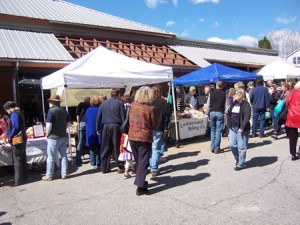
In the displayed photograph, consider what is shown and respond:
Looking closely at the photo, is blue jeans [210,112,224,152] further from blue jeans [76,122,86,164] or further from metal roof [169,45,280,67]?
metal roof [169,45,280,67]

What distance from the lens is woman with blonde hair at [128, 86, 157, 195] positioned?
5359 millimetres

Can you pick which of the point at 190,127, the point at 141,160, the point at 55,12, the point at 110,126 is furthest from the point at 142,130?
the point at 55,12

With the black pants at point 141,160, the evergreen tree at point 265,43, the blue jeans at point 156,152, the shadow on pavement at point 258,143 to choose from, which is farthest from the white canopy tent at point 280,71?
the evergreen tree at point 265,43

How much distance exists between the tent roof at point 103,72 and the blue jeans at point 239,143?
315cm

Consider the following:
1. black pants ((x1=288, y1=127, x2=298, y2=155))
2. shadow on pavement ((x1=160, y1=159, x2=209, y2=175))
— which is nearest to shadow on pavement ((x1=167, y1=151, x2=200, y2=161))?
shadow on pavement ((x1=160, y1=159, x2=209, y2=175))

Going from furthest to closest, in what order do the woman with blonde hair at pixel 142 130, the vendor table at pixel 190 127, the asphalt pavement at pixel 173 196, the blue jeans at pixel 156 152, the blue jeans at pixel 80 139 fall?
the vendor table at pixel 190 127, the blue jeans at pixel 80 139, the blue jeans at pixel 156 152, the woman with blonde hair at pixel 142 130, the asphalt pavement at pixel 173 196

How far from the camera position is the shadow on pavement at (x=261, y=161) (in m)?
7.03

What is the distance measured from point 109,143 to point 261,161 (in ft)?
11.2

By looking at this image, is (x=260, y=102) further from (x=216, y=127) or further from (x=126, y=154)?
(x=126, y=154)

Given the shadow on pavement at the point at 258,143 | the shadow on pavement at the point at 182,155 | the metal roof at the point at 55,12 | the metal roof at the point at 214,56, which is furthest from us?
the metal roof at the point at 214,56

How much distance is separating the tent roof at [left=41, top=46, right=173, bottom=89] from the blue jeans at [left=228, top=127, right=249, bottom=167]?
315 cm

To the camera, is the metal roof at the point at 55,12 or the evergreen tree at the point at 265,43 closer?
the metal roof at the point at 55,12

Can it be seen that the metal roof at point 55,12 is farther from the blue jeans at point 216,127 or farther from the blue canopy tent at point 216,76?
the blue jeans at point 216,127

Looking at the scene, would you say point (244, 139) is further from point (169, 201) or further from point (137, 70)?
point (137, 70)
